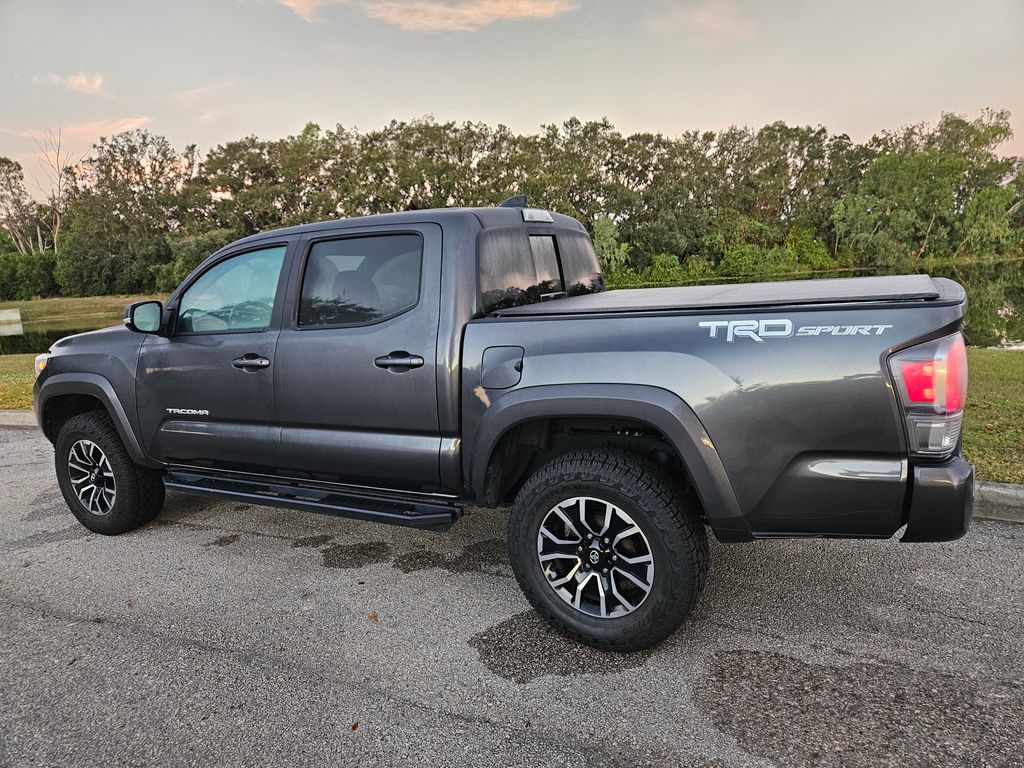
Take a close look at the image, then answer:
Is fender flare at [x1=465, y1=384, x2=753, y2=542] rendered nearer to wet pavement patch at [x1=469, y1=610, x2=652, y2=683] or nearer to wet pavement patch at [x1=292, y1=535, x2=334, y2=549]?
wet pavement patch at [x1=469, y1=610, x2=652, y2=683]

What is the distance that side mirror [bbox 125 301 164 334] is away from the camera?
3889 mm

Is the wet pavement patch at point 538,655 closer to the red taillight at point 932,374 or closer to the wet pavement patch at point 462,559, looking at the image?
the wet pavement patch at point 462,559

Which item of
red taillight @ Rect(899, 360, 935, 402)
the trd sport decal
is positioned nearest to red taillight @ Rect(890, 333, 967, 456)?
red taillight @ Rect(899, 360, 935, 402)

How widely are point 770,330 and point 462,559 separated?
2248 millimetres

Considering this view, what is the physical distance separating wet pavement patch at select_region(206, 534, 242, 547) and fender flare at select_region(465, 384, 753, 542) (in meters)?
2.36

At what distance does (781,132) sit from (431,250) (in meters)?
50.9

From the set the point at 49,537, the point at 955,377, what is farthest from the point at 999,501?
the point at 49,537

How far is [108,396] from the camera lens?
4180 millimetres

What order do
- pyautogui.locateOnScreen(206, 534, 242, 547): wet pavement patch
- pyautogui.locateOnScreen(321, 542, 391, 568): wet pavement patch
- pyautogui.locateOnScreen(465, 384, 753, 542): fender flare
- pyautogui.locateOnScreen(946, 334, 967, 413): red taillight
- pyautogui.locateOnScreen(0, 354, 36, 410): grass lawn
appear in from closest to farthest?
pyautogui.locateOnScreen(946, 334, 967, 413): red taillight → pyautogui.locateOnScreen(465, 384, 753, 542): fender flare → pyautogui.locateOnScreen(321, 542, 391, 568): wet pavement patch → pyautogui.locateOnScreen(206, 534, 242, 547): wet pavement patch → pyautogui.locateOnScreen(0, 354, 36, 410): grass lawn

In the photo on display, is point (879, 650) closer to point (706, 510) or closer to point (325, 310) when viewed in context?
point (706, 510)

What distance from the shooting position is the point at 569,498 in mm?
2846

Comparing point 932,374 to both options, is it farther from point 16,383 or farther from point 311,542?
point 16,383

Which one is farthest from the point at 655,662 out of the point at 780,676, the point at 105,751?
the point at 105,751

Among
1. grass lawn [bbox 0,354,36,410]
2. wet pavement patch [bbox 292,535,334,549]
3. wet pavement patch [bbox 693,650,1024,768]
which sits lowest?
wet pavement patch [bbox 292,535,334,549]
